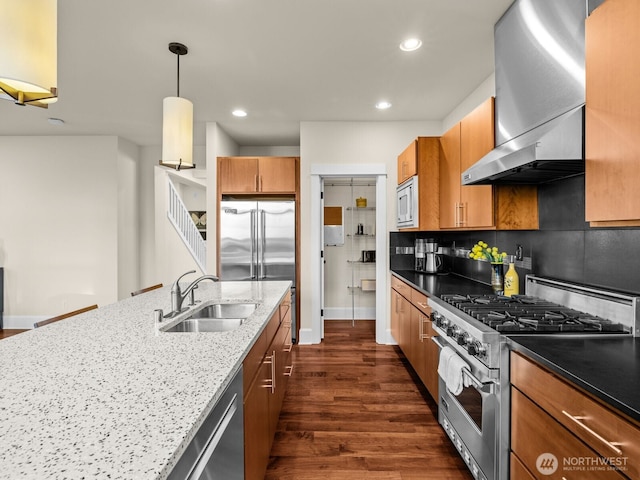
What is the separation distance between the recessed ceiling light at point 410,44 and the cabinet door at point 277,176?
6.50 ft

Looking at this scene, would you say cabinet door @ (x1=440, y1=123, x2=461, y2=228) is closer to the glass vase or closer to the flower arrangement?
the flower arrangement

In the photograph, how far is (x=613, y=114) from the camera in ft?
4.01

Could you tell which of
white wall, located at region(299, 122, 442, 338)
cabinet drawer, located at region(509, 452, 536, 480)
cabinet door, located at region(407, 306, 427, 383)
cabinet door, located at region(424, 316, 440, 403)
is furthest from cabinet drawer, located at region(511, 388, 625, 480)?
white wall, located at region(299, 122, 442, 338)

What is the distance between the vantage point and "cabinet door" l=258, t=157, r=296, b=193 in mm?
4191

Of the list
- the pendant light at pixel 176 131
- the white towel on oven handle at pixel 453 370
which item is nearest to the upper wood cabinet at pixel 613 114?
the white towel on oven handle at pixel 453 370

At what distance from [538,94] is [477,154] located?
61 centimetres

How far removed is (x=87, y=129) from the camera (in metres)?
4.55

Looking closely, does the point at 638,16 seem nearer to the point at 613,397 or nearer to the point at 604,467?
the point at 613,397

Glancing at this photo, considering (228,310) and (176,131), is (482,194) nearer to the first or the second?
(228,310)

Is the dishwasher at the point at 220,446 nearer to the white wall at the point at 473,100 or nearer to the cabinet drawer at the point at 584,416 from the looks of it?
the cabinet drawer at the point at 584,416

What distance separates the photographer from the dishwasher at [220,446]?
33.1 inches

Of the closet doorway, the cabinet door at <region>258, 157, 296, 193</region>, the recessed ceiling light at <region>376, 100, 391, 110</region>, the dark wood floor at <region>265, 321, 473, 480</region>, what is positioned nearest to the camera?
the dark wood floor at <region>265, 321, 473, 480</region>

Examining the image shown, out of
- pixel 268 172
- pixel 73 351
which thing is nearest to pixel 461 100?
pixel 268 172

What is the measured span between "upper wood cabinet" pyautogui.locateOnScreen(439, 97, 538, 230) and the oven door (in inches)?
42.4
